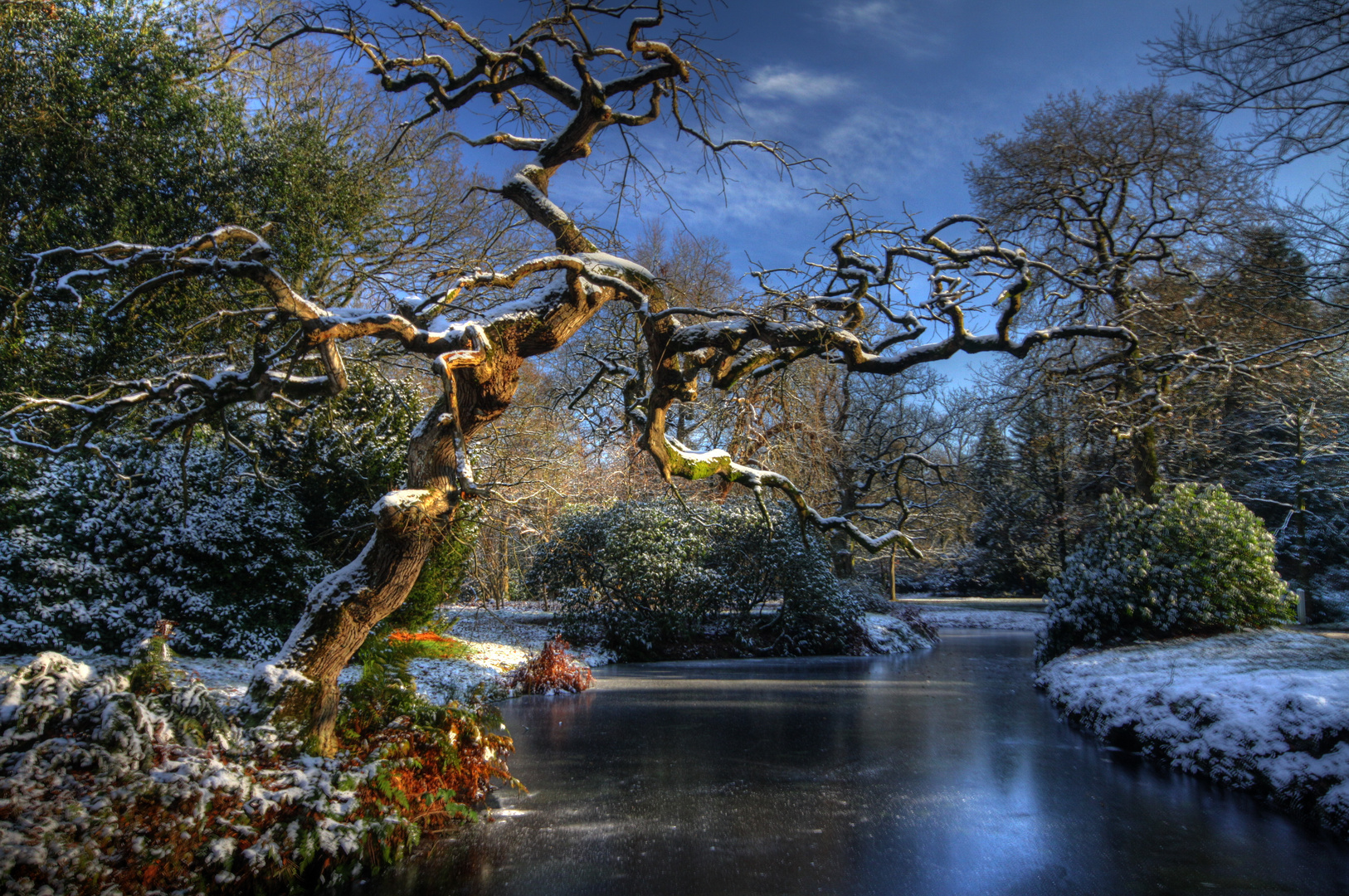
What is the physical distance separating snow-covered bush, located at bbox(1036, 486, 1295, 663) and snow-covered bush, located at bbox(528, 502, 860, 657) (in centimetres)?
606

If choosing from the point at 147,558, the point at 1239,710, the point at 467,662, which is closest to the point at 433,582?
the point at 467,662

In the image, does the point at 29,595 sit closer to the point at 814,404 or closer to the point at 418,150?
the point at 418,150

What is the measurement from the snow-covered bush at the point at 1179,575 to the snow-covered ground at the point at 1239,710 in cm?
66

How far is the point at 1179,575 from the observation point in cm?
988

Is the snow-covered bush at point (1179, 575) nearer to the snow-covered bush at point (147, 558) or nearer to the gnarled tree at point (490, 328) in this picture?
the gnarled tree at point (490, 328)

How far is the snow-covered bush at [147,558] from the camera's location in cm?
792

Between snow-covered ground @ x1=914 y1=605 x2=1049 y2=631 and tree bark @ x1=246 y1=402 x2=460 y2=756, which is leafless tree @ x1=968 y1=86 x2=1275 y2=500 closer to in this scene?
tree bark @ x1=246 y1=402 x2=460 y2=756

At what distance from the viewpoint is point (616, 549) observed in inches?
593

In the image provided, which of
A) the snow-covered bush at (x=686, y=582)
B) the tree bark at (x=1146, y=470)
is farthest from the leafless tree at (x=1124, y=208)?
the snow-covered bush at (x=686, y=582)

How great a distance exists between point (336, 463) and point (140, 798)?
763cm

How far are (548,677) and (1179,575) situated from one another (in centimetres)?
905

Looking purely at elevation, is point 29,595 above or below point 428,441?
below

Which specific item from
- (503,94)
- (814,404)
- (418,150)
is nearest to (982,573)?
(814,404)

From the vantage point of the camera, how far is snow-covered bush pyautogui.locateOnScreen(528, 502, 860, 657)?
15070 millimetres
